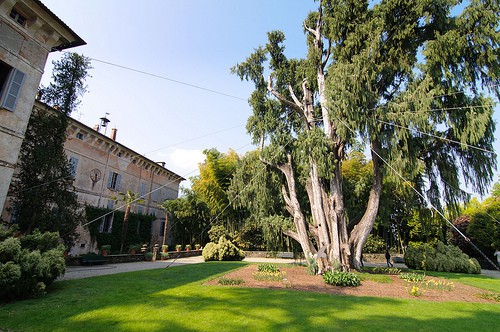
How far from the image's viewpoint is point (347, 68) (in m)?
12.5

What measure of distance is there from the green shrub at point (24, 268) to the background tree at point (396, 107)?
10629mm

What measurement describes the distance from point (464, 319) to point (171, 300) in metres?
6.71

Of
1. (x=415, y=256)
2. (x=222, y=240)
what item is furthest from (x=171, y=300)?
(x=415, y=256)

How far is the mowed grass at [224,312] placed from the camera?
4672mm

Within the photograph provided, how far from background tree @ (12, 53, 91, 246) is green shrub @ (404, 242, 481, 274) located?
69.3 ft

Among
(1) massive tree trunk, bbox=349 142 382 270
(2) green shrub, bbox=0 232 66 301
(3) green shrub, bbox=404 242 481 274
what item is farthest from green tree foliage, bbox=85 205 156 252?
(3) green shrub, bbox=404 242 481 274

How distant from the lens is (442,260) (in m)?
16.7

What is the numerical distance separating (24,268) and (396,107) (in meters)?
14.3

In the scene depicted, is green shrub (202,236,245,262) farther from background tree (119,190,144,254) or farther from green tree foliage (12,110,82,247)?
green tree foliage (12,110,82,247)

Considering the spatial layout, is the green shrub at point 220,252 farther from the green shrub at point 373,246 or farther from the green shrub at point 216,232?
the green shrub at point 373,246

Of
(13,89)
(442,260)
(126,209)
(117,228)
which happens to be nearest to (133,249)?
(126,209)

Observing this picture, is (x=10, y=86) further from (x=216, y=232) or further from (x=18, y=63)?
(x=216, y=232)

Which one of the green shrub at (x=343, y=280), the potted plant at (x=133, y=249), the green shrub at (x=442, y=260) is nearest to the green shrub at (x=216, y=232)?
the potted plant at (x=133, y=249)

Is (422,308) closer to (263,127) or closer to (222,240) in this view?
(263,127)
